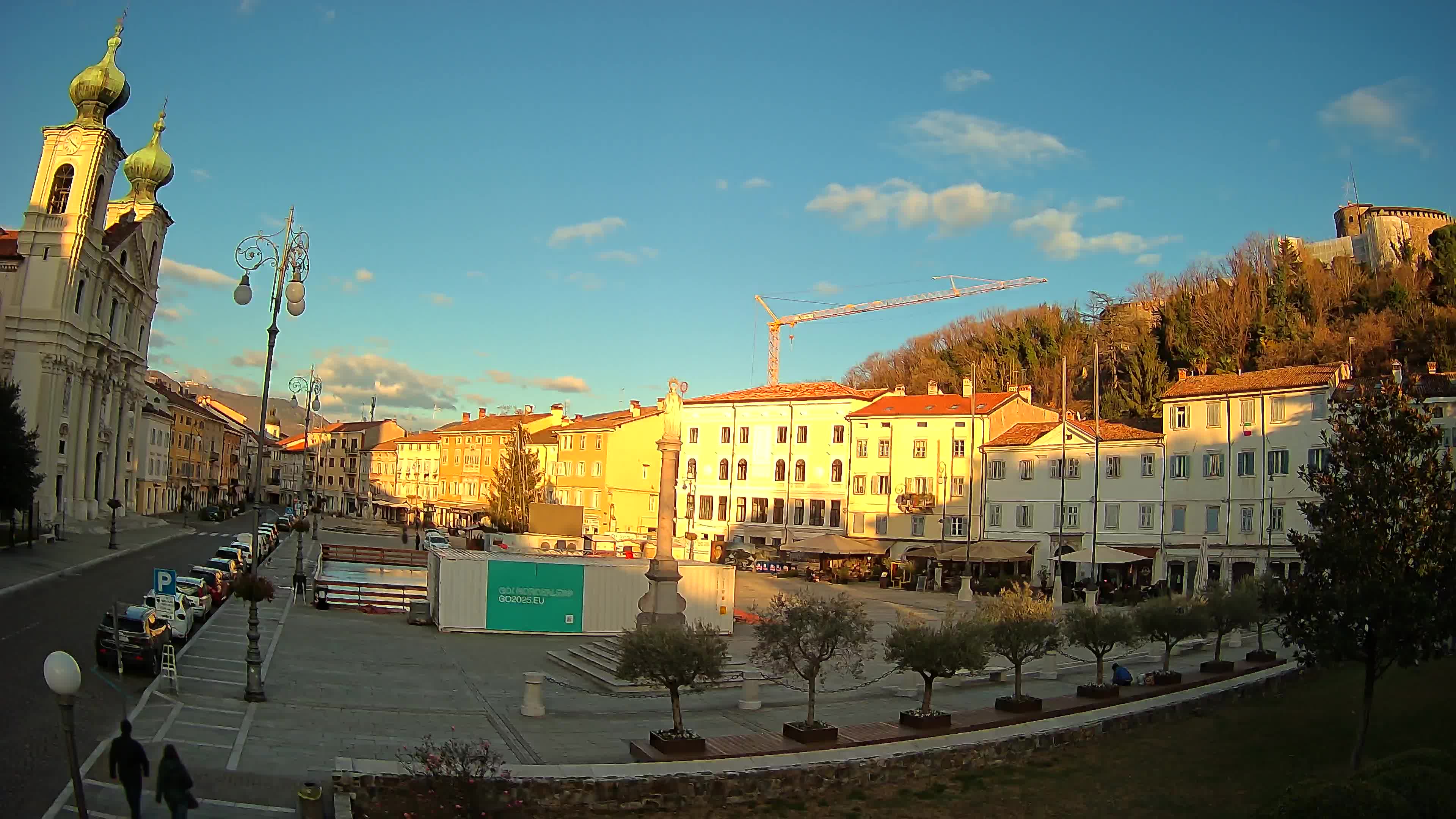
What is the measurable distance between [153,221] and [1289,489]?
3161 inches

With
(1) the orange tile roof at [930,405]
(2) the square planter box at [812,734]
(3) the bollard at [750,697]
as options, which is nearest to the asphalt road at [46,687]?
(2) the square planter box at [812,734]

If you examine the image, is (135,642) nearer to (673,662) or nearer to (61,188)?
(673,662)

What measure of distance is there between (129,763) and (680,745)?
7.93m

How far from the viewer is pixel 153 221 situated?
3125 inches

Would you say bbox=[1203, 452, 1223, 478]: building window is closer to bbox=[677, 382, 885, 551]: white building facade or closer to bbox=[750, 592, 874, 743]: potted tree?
bbox=[677, 382, 885, 551]: white building facade

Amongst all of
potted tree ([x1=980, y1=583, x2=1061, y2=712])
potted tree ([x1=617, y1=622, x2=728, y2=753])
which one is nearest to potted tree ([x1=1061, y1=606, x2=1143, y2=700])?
potted tree ([x1=980, y1=583, x2=1061, y2=712])

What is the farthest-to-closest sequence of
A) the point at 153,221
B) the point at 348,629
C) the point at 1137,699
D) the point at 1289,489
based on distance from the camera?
the point at 153,221 < the point at 1289,489 < the point at 348,629 < the point at 1137,699

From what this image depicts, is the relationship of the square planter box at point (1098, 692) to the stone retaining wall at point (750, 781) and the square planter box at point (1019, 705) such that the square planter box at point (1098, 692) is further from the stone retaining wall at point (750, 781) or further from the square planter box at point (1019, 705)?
the stone retaining wall at point (750, 781)

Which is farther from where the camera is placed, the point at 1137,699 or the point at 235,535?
the point at 235,535

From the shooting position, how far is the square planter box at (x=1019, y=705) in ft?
68.7

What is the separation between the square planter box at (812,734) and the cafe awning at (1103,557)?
32304 mm

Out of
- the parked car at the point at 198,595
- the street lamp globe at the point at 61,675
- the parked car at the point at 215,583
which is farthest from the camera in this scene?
the parked car at the point at 215,583

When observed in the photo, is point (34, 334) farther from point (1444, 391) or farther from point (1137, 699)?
point (1444, 391)

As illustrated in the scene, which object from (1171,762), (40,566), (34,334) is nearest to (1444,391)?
(1171,762)
